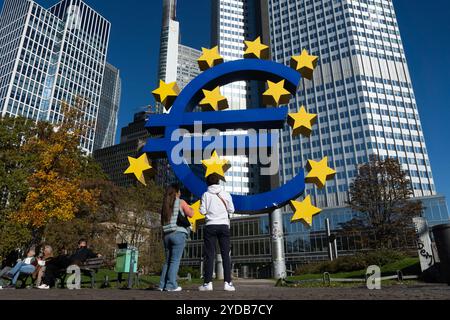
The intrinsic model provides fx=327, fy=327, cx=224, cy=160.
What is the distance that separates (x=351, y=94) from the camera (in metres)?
91.1

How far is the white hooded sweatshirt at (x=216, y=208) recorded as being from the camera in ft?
18.1

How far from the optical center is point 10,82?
95.6m

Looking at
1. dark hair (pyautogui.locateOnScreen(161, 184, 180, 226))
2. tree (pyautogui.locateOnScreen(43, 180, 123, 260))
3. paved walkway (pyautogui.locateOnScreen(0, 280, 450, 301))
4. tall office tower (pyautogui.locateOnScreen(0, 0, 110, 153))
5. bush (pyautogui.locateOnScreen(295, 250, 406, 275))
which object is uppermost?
tall office tower (pyautogui.locateOnScreen(0, 0, 110, 153))

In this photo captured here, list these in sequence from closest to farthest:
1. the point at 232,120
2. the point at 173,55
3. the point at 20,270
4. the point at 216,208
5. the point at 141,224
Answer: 1. the point at 216,208
2. the point at 20,270
3. the point at 232,120
4. the point at 141,224
5. the point at 173,55

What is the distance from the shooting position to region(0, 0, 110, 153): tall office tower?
98581 millimetres

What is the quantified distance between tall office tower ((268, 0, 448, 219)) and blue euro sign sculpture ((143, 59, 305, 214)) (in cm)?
7389

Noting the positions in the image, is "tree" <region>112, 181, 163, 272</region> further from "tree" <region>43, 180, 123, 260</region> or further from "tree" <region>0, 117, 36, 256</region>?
"tree" <region>0, 117, 36, 256</region>

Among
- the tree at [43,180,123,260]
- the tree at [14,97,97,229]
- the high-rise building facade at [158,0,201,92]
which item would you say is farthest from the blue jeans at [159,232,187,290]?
the high-rise building facade at [158,0,201,92]

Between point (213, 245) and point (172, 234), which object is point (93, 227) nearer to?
point (172, 234)

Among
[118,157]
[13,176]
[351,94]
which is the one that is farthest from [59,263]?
[118,157]

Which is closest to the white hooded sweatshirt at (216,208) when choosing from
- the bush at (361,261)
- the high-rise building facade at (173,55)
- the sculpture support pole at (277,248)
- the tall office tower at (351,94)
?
the sculpture support pole at (277,248)
